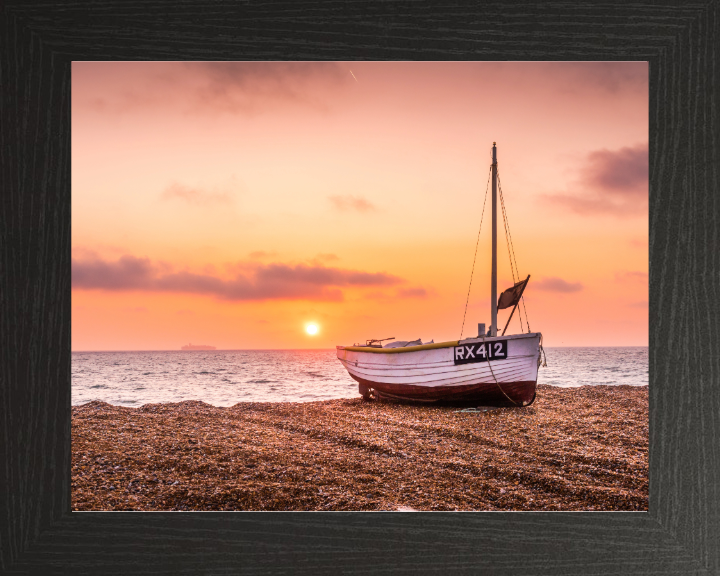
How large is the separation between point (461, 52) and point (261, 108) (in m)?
A: 1.96

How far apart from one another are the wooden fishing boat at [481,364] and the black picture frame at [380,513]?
342 centimetres

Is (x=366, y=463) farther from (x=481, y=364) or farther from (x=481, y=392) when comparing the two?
(x=481, y=392)

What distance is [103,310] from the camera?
6.52 metres

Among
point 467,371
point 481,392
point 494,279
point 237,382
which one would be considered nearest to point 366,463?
point 467,371

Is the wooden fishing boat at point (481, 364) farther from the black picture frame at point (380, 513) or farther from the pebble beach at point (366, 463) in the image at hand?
the black picture frame at point (380, 513)

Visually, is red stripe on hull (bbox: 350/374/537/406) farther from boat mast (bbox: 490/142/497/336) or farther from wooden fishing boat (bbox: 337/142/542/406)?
boat mast (bbox: 490/142/497/336)

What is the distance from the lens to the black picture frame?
4.75ft

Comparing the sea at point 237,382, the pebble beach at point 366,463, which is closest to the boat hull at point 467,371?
the pebble beach at point 366,463

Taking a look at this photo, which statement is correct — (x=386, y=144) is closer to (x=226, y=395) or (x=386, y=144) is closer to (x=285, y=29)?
(x=285, y=29)

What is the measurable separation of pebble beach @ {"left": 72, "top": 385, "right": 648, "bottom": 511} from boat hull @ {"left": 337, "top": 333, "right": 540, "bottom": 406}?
0.89 feet

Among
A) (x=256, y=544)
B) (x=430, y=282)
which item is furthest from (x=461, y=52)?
(x=430, y=282)

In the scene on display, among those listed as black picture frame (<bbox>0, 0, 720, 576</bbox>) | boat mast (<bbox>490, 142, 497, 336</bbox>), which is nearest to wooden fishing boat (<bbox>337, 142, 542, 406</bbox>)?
boat mast (<bbox>490, 142, 497, 336</bbox>)

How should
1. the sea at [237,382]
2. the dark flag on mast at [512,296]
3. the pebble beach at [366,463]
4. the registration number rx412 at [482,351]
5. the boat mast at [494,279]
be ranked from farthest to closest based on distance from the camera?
the sea at [237,382], the boat mast at [494,279], the registration number rx412 at [482,351], the dark flag on mast at [512,296], the pebble beach at [366,463]

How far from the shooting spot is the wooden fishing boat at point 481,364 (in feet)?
16.8
